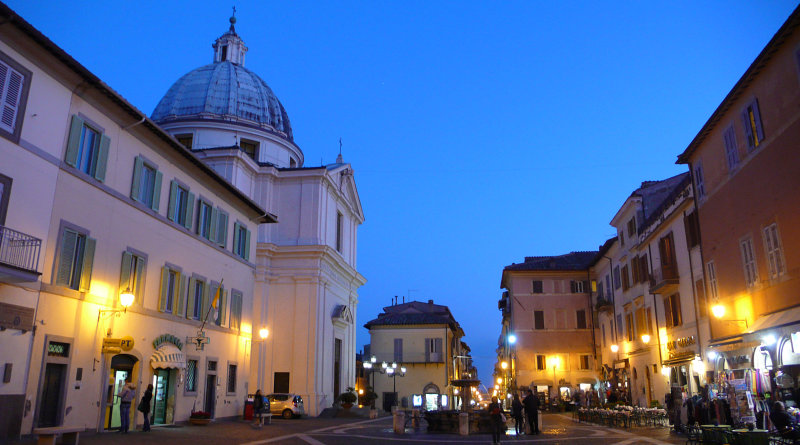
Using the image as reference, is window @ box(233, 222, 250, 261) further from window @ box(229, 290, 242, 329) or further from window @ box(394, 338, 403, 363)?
window @ box(394, 338, 403, 363)

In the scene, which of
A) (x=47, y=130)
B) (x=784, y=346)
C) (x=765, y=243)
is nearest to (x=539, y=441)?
(x=784, y=346)

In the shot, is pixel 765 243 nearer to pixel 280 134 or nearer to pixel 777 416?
pixel 777 416

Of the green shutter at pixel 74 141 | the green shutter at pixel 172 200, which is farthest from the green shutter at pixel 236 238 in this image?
the green shutter at pixel 74 141

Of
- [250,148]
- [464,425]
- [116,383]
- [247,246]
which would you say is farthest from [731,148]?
[250,148]

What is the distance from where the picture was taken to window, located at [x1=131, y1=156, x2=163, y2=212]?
20719mm

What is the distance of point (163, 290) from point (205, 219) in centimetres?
446

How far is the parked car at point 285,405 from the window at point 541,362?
2354 centimetres

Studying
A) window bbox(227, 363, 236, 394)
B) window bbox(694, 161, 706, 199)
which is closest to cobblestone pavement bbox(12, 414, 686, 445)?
window bbox(227, 363, 236, 394)

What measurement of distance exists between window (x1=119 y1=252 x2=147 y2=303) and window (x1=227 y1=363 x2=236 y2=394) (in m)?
8.11

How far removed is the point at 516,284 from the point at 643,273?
60.2ft

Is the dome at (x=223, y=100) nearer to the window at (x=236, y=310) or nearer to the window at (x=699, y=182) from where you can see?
the window at (x=236, y=310)

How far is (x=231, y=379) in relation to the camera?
28.0 metres

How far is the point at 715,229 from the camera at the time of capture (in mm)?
22391

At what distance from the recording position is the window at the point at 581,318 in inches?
1966
